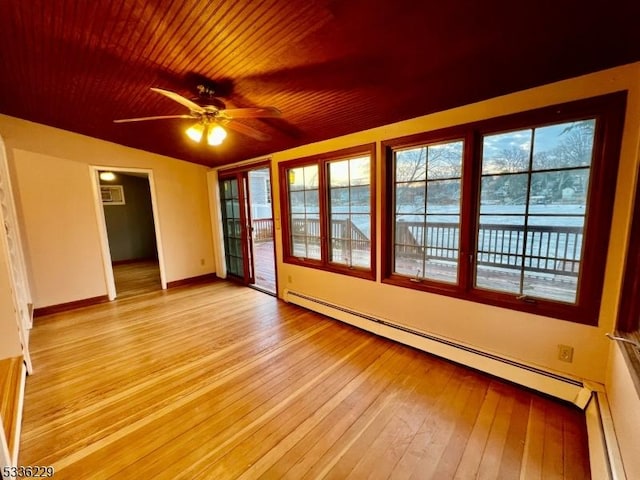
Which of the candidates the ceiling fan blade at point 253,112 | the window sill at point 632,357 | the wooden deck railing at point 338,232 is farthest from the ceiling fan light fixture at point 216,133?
the window sill at point 632,357

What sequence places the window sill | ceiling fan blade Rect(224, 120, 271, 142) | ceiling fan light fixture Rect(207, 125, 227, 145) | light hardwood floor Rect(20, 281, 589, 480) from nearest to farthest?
the window sill
light hardwood floor Rect(20, 281, 589, 480)
ceiling fan light fixture Rect(207, 125, 227, 145)
ceiling fan blade Rect(224, 120, 271, 142)

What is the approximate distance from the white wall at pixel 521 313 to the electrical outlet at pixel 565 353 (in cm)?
3

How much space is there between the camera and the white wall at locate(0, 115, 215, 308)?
3.54 m

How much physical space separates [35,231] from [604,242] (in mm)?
5938

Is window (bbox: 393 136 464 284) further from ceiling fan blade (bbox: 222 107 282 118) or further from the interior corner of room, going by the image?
ceiling fan blade (bbox: 222 107 282 118)

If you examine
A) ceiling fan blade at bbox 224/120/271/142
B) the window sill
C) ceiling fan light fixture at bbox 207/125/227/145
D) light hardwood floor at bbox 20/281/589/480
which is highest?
ceiling fan blade at bbox 224/120/271/142

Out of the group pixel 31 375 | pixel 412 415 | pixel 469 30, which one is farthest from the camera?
pixel 31 375

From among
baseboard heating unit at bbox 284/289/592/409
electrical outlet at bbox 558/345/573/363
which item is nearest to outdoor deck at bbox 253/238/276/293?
baseboard heating unit at bbox 284/289/592/409

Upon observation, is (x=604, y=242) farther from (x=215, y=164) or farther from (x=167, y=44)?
(x=215, y=164)

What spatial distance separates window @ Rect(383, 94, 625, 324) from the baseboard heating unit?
439 millimetres

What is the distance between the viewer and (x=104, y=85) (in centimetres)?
239

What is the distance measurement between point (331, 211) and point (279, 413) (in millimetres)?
2241

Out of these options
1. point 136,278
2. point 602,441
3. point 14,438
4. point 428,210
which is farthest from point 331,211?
point 136,278

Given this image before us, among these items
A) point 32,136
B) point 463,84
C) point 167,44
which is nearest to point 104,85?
point 167,44
